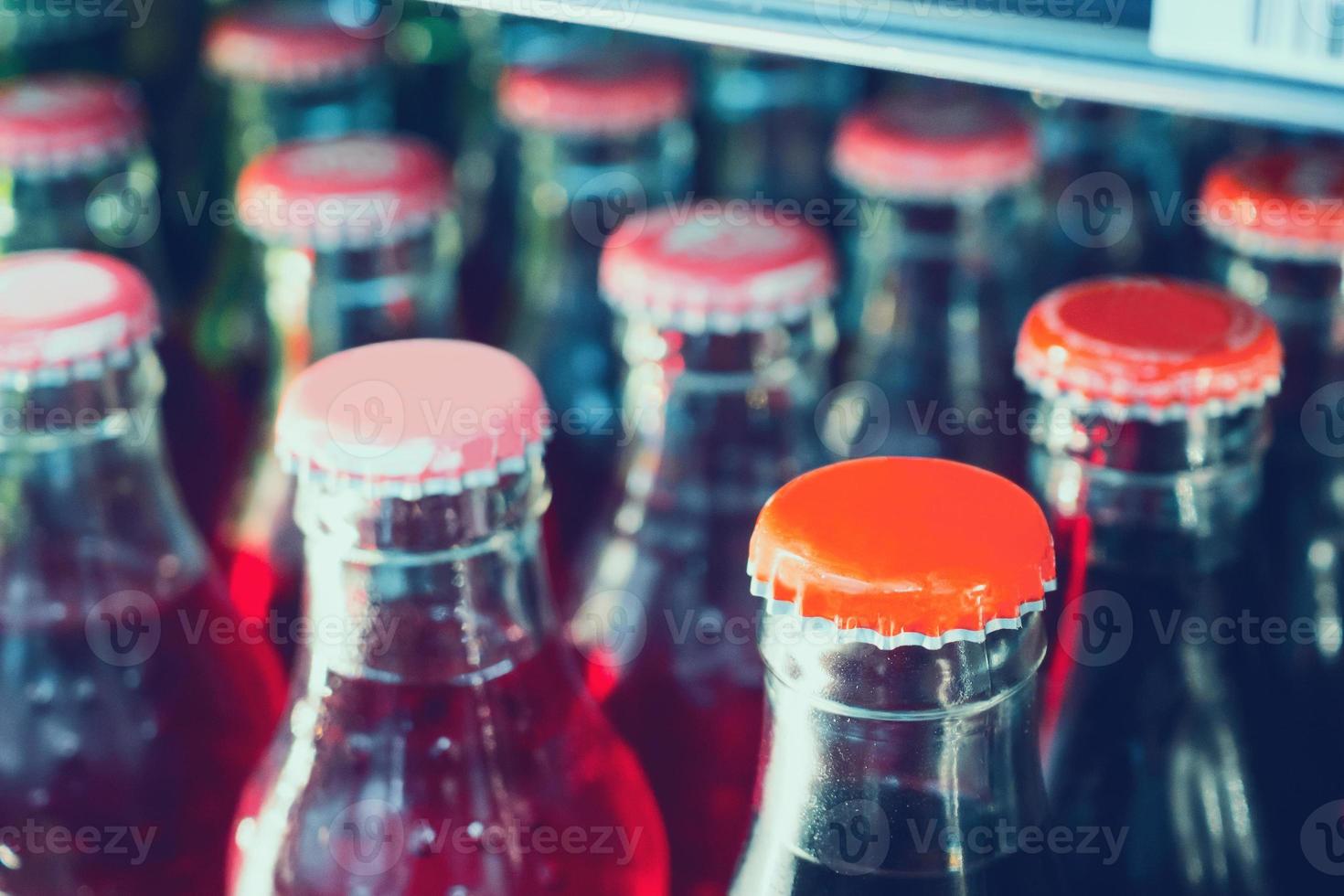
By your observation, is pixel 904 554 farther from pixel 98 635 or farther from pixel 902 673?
pixel 98 635

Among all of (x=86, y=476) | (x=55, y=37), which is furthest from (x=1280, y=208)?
(x=55, y=37)

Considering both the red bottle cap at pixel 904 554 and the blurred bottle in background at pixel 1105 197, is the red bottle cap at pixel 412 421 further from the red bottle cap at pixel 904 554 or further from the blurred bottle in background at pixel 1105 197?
the blurred bottle in background at pixel 1105 197

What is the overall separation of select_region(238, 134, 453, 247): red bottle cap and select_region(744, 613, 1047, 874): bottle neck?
43cm

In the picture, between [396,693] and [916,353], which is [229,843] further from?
[916,353]

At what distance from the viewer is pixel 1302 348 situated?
2.69ft

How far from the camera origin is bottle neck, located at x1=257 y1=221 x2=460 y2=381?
0.87m

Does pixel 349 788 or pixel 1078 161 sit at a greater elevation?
pixel 1078 161

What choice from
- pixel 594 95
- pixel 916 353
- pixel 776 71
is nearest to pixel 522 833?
pixel 916 353

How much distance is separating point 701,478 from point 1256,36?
1.30 feet

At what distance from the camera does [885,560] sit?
1.56 feet

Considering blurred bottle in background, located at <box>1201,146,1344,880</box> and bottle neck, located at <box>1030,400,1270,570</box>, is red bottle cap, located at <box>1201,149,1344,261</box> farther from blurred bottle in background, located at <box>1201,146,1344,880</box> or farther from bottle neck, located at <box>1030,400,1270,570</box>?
bottle neck, located at <box>1030,400,1270,570</box>

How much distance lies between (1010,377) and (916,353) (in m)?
0.06

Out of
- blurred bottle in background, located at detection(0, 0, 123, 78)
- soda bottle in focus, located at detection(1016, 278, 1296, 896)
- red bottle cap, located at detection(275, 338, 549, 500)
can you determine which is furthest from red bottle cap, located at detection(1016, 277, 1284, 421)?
blurred bottle in background, located at detection(0, 0, 123, 78)

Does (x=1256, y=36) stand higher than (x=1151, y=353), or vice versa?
(x=1256, y=36)
